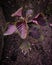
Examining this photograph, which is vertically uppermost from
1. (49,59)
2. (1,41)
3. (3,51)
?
(1,41)

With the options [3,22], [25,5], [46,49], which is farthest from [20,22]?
[46,49]

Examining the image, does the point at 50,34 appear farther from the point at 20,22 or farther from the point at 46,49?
the point at 20,22

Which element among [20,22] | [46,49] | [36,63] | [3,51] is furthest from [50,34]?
[20,22]

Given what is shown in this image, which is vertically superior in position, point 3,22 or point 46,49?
point 3,22

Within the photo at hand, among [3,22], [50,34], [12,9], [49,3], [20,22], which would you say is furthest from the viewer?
[49,3]

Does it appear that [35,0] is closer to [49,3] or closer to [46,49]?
[49,3]

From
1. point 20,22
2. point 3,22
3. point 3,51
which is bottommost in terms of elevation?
point 3,51

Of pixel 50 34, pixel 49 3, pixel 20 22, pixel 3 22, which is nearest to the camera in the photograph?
pixel 20 22

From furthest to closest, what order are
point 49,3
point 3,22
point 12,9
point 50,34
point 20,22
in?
point 49,3 → point 50,34 → point 12,9 → point 3,22 → point 20,22

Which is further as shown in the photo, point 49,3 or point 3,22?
point 49,3
